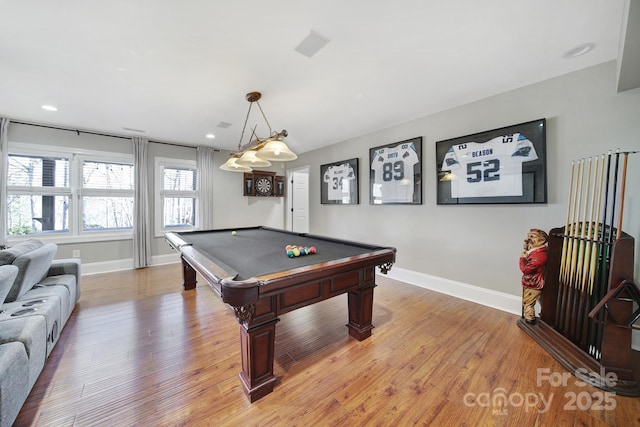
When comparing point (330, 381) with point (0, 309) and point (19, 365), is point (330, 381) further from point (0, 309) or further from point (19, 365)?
point (0, 309)

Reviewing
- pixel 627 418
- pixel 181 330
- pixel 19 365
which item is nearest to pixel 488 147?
pixel 627 418

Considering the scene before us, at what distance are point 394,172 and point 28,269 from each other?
412 cm

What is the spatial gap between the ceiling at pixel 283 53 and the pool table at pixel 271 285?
66.6 inches

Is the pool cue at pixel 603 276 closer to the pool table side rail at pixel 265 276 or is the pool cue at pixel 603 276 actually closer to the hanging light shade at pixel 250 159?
the pool table side rail at pixel 265 276

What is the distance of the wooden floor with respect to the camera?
4.33 feet

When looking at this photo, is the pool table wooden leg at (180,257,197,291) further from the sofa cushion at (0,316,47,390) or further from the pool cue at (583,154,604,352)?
the pool cue at (583,154,604,352)

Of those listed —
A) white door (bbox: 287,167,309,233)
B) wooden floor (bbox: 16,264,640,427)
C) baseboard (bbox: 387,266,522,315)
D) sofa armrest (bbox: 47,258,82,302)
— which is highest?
white door (bbox: 287,167,309,233)

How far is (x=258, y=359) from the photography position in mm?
1460

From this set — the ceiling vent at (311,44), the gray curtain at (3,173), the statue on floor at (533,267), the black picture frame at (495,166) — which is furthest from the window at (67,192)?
the statue on floor at (533,267)

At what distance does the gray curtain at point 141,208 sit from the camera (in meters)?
4.29

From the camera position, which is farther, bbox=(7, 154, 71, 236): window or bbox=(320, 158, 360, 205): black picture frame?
bbox=(320, 158, 360, 205): black picture frame

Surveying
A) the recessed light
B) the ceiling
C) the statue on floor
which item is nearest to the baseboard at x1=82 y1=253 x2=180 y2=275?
the ceiling

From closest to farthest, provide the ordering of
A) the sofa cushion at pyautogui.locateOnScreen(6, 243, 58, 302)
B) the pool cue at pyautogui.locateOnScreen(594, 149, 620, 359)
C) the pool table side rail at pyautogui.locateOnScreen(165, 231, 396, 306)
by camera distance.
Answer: the pool table side rail at pyautogui.locateOnScreen(165, 231, 396, 306) → the pool cue at pyautogui.locateOnScreen(594, 149, 620, 359) → the sofa cushion at pyautogui.locateOnScreen(6, 243, 58, 302)

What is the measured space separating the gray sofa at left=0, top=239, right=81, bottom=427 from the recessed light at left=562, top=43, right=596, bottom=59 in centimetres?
417
